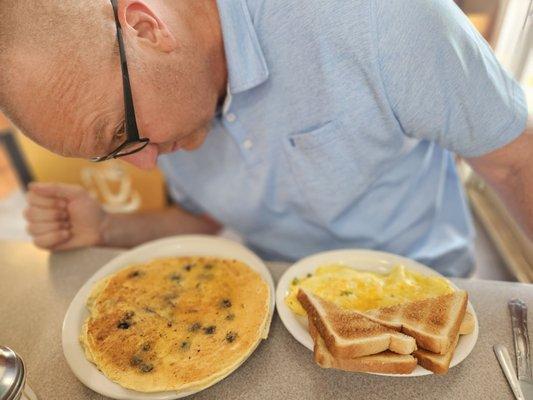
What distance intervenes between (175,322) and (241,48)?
670 millimetres

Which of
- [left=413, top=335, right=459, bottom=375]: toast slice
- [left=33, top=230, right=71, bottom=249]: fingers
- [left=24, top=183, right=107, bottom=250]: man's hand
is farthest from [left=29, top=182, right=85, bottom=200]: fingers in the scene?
[left=413, top=335, right=459, bottom=375]: toast slice

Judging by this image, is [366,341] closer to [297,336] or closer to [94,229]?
[297,336]

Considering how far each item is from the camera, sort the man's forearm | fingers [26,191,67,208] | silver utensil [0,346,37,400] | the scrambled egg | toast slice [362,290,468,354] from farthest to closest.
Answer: the man's forearm < fingers [26,191,67,208] < the scrambled egg < toast slice [362,290,468,354] < silver utensil [0,346,37,400]

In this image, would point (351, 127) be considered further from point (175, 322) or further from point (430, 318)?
point (175, 322)

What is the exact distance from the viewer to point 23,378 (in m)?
0.62

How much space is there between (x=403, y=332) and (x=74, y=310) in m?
0.72

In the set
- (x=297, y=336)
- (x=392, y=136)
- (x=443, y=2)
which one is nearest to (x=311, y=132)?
(x=392, y=136)

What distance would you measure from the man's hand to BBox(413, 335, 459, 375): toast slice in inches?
38.0

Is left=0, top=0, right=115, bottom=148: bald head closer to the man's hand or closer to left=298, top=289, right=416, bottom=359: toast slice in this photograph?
the man's hand

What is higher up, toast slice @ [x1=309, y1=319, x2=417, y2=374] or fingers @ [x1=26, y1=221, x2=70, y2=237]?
fingers @ [x1=26, y1=221, x2=70, y2=237]

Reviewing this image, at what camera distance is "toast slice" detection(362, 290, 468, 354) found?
0.68m

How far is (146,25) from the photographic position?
0.82m

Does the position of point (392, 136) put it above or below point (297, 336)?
above

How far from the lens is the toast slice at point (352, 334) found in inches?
26.8
